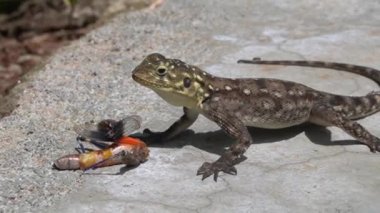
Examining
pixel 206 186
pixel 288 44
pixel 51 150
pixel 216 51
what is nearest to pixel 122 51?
pixel 216 51

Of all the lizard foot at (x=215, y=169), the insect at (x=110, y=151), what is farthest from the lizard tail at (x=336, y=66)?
the lizard foot at (x=215, y=169)

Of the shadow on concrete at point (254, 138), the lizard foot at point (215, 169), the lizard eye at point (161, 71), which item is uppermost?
the lizard eye at point (161, 71)

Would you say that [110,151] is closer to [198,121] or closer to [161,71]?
[161,71]

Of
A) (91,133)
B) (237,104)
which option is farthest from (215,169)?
(91,133)

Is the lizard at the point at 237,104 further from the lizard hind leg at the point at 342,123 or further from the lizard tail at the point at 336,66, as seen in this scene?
the lizard tail at the point at 336,66

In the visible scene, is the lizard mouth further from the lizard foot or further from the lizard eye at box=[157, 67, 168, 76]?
the lizard foot

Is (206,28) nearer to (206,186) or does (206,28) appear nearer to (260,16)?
(260,16)

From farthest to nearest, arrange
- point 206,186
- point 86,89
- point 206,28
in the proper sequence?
point 206,28
point 86,89
point 206,186

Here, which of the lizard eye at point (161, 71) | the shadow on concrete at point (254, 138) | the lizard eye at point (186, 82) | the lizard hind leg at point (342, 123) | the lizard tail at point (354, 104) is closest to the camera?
the lizard eye at point (161, 71)
